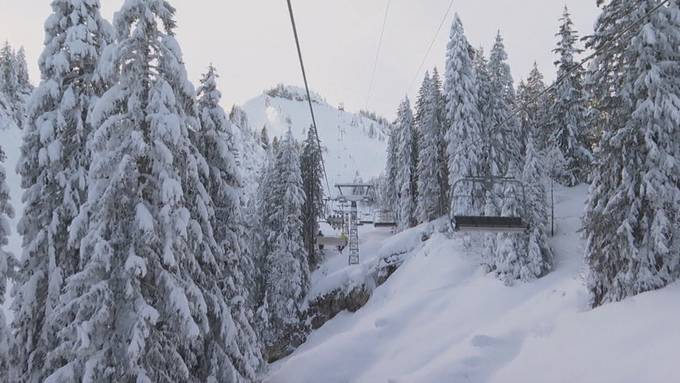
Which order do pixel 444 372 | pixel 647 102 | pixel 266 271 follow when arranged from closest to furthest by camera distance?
pixel 647 102 → pixel 444 372 → pixel 266 271

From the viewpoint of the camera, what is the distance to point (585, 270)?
24.2 metres

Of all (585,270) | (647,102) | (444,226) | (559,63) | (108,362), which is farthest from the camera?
(559,63)

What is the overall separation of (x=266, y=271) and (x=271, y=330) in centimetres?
486

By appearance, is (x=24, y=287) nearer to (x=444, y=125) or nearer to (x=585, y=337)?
(x=585, y=337)

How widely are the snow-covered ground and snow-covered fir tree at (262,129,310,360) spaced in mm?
2625

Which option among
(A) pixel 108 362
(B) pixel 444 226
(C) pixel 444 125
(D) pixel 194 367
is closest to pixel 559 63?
(C) pixel 444 125

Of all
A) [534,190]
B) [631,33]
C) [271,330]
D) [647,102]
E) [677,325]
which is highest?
[631,33]

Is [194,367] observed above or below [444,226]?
below

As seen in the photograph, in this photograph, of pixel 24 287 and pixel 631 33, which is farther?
pixel 631 33

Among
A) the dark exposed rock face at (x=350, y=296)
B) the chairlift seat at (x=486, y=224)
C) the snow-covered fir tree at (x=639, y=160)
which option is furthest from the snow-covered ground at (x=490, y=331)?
the chairlift seat at (x=486, y=224)

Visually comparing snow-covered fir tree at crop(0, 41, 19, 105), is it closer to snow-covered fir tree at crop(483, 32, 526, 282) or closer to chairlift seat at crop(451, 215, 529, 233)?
snow-covered fir tree at crop(483, 32, 526, 282)

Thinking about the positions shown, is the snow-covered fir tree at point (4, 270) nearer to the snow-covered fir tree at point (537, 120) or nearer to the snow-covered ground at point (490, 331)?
the snow-covered ground at point (490, 331)

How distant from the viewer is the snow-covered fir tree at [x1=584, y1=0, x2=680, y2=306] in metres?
17.2

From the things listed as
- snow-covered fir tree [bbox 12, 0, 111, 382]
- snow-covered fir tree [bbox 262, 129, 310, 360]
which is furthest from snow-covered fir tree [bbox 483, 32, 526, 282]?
snow-covered fir tree [bbox 262, 129, 310, 360]
